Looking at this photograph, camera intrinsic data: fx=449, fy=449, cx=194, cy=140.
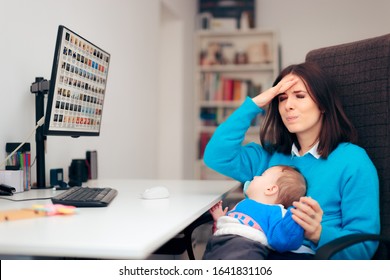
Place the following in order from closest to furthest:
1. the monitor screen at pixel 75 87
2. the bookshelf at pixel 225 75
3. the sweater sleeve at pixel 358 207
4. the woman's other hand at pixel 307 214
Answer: the woman's other hand at pixel 307 214 → the sweater sleeve at pixel 358 207 → the monitor screen at pixel 75 87 → the bookshelf at pixel 225 75

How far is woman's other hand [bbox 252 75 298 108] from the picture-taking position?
5.37ft

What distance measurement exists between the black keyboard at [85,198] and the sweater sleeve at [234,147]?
16.9 inches

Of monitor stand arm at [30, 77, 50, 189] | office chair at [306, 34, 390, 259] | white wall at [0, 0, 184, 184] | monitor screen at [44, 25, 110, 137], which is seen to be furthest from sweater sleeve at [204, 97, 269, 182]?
white wall at [0, 0, 184, 184]

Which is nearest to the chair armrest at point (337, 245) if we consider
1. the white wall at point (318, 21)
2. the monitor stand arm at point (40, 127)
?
the monitor stand arm at point (40, 127)

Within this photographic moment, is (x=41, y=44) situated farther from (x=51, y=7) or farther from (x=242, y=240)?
(x=242, y=240)

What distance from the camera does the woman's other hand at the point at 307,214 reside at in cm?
125

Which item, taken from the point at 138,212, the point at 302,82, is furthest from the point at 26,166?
the point at 302,82

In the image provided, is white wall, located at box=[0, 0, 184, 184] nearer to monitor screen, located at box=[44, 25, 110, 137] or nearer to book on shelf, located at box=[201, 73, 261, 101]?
monitor screen, located at box=[44, 25, 110, 137]

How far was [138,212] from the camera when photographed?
1.25 meters

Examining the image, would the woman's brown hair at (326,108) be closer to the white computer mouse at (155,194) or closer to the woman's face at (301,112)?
the woman's face at (301,112)

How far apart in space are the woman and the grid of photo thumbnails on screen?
1.82 feet

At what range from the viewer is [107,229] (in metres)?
1.01

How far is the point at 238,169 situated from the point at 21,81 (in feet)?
3.23
